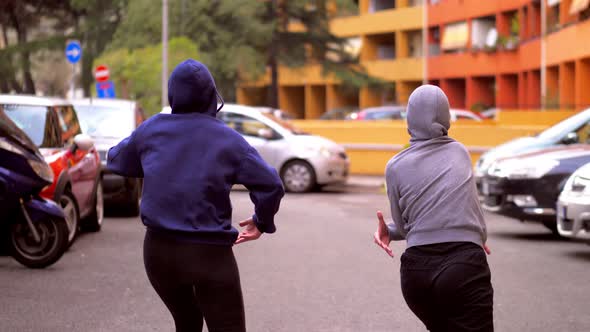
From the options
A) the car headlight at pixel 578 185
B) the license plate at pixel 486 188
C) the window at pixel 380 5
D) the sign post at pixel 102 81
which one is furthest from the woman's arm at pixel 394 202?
the window at pixel 380 5

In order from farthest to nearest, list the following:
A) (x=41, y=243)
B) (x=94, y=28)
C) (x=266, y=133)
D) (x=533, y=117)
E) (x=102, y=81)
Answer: (x=94, y=28)
(x=102, y=81)
(x=533, y=117)
(x=266, y=133)
(x=41, y=243)

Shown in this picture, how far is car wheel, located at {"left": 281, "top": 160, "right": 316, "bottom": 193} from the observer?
73.2ft

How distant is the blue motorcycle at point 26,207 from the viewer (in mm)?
10312

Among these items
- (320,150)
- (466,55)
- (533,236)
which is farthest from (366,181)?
(466,55)

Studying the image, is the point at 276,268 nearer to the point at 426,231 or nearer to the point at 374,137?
the point at 426,231

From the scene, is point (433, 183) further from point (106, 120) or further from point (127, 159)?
point (106, 120)

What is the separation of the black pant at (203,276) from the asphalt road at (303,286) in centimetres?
314

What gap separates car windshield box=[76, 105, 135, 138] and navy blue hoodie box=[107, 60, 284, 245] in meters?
12.1

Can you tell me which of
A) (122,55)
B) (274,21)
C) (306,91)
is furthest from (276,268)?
(306,91)

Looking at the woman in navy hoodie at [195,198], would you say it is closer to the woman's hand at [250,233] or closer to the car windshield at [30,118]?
the woman's hand at [250,233]

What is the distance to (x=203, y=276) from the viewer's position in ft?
15.5

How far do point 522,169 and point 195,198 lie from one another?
9686 mm

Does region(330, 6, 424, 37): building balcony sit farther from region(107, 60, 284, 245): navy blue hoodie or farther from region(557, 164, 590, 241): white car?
region(107, 60, 284, 245): navy blue hoodie

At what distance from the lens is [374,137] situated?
27.0m
